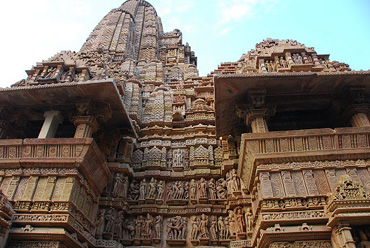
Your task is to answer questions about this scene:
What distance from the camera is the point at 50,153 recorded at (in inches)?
306

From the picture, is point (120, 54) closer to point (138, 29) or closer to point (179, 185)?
point (138, 29)

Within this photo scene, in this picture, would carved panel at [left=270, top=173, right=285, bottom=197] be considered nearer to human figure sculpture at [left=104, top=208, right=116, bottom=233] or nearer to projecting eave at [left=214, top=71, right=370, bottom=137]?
projecting eave at [left=214, top=71, right=370, bottom=137]

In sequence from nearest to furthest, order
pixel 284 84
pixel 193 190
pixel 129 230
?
pixel 284 84
pixel 129 230
pixel 193 190

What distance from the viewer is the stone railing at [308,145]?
23.0ft

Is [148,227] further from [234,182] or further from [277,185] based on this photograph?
[277,185]

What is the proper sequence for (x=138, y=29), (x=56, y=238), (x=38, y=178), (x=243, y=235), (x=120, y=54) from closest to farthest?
(x=56, y=238)
(x=38, y=178)
(x=243, y=235)
(x=120, y=54)
(x=138, y=29)

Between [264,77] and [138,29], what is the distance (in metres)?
21.2

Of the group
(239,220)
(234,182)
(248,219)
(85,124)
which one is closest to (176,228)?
(239,220)

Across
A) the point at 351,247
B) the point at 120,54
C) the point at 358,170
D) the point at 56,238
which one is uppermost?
the point at 120,54

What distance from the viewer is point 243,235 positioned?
326 inches

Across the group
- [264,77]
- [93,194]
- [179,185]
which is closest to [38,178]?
[93,194]

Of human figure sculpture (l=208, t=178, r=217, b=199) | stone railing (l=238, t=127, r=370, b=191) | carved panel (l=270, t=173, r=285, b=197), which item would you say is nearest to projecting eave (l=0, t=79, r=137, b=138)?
human figure sculpture (l=208, t=178, r=217, b=199)

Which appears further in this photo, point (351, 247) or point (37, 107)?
point (37, 107)

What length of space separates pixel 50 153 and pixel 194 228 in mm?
4727
